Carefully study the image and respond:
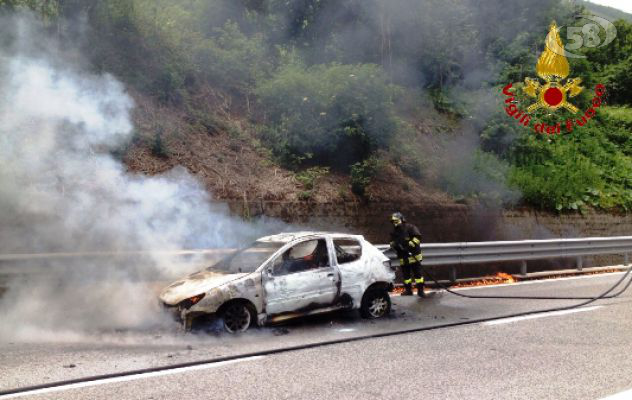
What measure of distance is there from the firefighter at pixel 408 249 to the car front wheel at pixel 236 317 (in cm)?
427

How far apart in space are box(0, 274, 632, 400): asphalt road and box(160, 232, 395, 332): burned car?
0.92 feet

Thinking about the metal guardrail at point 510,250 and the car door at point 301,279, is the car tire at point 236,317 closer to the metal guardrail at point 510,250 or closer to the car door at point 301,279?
the car door at point 301,279

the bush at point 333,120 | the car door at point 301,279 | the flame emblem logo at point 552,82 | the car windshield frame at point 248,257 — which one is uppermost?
the flame emblem logo at point 552,82

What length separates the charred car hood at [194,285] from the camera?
7508 mm

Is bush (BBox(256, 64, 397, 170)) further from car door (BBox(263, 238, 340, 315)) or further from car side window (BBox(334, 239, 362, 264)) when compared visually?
car door (BBox(263, 238, 340, 315))

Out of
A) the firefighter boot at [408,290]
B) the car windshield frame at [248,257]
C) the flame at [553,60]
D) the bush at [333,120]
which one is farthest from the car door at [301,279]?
the flame at [553,60]

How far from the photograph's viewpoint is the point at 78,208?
9.87 m

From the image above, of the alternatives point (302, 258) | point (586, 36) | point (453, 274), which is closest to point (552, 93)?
point (586, 36)

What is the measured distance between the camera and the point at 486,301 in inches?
416

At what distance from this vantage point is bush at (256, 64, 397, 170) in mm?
15289

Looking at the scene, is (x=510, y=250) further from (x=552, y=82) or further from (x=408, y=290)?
(x=552, y=82)

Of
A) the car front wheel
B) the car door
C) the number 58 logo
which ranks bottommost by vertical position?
the car front wheel

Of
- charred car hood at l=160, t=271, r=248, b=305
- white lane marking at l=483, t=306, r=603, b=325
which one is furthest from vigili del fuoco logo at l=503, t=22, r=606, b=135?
charred car hood at l=160, t=271, r=248, b=305

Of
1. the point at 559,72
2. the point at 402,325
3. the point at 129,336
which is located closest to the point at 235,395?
the point at 129,336
